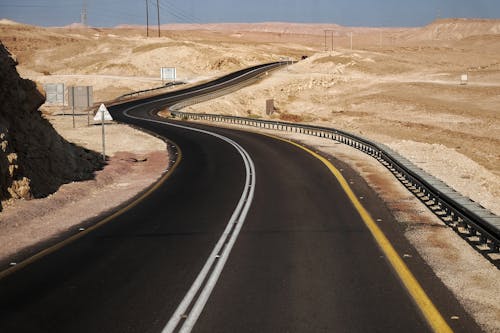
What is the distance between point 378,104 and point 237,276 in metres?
61.2

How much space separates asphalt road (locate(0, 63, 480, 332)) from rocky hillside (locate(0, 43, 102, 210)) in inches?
159

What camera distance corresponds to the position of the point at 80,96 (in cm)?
4350

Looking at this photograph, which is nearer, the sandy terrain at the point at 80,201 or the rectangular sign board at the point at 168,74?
the sandy terrain at the point at 80,201

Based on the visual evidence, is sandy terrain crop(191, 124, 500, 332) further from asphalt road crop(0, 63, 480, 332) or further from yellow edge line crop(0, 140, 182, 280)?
yellow edge line crop(0, 140, 182, 280)

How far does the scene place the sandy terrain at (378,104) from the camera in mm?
12062

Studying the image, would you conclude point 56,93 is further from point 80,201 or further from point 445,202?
point 445,202

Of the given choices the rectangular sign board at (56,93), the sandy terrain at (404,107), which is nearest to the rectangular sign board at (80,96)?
the rectangular sign board at (56,93)

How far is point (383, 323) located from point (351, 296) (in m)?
1.06

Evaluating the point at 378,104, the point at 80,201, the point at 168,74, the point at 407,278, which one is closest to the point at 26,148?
the point at 80,201

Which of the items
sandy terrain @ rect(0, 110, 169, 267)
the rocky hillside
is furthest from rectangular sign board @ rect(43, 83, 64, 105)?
the rocky hillside

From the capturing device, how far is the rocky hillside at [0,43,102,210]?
17297 mm

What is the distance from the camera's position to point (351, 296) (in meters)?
8.33

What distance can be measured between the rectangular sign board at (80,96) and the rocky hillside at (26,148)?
807 inches

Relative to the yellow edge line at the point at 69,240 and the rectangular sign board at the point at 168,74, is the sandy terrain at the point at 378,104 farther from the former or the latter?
the rectangular sign board at the point at 168,74
